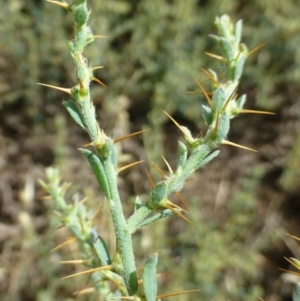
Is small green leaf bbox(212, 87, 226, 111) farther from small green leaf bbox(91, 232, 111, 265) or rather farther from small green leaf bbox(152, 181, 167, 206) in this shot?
small green leaf bbox(91, 232, 111, 265)

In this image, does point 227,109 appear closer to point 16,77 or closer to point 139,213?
point 139,213

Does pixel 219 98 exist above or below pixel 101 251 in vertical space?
above

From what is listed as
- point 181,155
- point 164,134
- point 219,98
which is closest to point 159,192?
point 181,155

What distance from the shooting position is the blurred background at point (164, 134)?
265 centimetres

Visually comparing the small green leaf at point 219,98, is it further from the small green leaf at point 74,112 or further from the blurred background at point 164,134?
the blurred background at point 164,134

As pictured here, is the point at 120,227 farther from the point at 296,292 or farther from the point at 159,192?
A: the point at 296,292

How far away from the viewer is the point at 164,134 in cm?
317

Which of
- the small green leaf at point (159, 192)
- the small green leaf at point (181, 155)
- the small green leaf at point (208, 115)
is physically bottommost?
the small green leaf at point (159, 192)

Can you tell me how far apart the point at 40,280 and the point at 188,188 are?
113cm

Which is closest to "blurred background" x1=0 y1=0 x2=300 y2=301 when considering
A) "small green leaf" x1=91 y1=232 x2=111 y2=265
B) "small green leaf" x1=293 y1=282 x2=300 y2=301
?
"small green leaf" x1=91 y1=232 x2=111 y2=265

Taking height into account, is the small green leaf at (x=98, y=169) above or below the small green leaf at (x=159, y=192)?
above

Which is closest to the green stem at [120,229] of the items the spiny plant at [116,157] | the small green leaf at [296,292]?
the spiny plant at [116,157]

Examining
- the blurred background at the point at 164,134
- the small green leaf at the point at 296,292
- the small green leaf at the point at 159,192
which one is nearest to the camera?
the small green leaf at the point at 296,292

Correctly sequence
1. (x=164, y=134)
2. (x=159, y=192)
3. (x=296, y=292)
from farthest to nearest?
(x=164, y=134), (x=159, y=192), (x=296, y=292)
